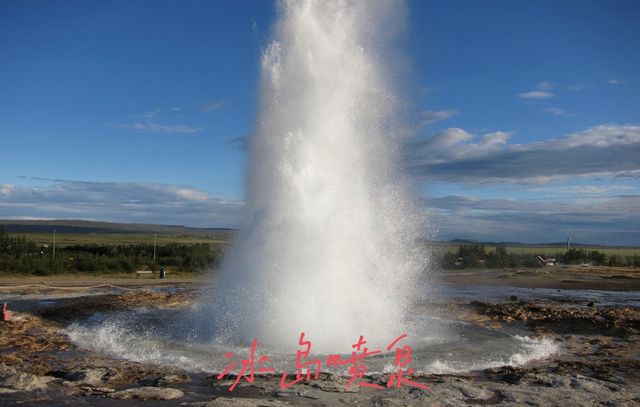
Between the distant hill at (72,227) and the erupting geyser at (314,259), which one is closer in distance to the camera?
the erupting geyser at (314,259)

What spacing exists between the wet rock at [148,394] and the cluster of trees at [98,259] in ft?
66.6

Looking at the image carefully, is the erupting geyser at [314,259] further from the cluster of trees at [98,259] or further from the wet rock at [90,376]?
the cluster of trees at [98,259]

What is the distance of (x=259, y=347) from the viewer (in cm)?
1102

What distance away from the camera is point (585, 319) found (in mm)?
17000

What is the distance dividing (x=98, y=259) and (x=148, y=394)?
102 ft

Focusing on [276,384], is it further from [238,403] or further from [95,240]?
[95,240]

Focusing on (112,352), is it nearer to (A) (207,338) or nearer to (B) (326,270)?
(A) (207,338)

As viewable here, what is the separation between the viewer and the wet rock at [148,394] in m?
7.40

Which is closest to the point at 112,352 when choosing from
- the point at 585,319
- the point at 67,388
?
the point at 67,388

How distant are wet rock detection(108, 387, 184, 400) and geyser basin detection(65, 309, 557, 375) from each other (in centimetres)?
140

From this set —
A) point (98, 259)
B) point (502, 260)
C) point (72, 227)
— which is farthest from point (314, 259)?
point (72, 227)

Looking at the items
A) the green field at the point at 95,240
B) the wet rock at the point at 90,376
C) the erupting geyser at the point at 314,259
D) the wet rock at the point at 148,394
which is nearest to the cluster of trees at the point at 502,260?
the green field at the point at 95,240

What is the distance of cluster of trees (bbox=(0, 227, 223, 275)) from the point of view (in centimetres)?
3183

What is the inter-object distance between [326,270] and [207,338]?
9.39 feet
